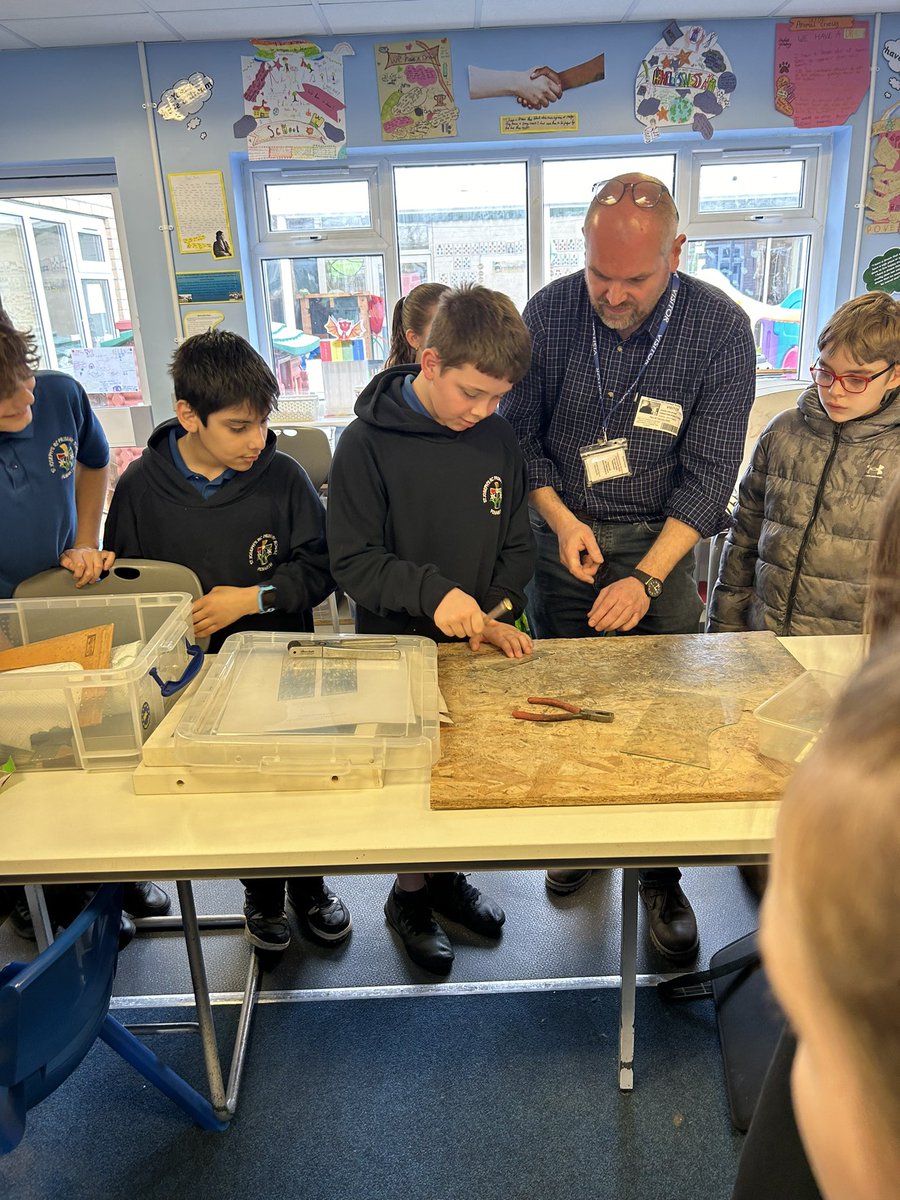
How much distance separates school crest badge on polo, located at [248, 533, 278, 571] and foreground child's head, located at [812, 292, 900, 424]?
1256 mm

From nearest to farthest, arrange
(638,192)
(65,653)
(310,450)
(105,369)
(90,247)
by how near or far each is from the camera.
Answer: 1. (65,653)
2. (638,192)
3. (310,450)
4. (90,247)
5. (105,369)

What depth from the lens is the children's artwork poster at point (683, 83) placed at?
12.0 ft

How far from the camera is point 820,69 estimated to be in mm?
3715

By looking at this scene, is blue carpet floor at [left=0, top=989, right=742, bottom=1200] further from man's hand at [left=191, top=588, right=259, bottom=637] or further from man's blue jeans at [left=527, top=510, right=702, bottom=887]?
man's hand at [left=191, top=588, right=259, bottom=637]

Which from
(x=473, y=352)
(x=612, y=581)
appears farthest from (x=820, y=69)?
(x=473, y=352)

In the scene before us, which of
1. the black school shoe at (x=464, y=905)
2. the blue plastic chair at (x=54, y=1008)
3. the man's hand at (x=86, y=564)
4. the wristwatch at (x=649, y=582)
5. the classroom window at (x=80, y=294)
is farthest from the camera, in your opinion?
the classroom window at (x=80, y=294)

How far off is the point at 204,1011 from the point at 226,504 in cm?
98

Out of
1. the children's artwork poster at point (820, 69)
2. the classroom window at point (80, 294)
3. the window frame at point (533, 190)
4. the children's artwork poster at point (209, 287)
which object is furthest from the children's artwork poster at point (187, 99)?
the children's artwork poster at point (820, 69)

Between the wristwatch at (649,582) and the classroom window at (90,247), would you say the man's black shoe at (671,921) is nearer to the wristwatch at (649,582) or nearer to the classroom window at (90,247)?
the wristwatch at (649,582)

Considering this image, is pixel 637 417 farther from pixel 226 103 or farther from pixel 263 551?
pixel 226 103

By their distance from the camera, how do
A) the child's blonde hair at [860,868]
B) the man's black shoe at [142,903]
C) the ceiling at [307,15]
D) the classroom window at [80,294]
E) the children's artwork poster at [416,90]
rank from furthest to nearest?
the classroom window at [80,294]
the children's artwork poster at [416,90]
the ceiling at [307,15]
the man's black shoe at [142,903]
the child's blonde hair at [860,868]

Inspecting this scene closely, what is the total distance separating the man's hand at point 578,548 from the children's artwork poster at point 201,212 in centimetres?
286

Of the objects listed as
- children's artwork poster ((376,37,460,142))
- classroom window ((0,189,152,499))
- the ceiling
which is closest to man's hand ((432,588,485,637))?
the ceiling

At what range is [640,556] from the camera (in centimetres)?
190
